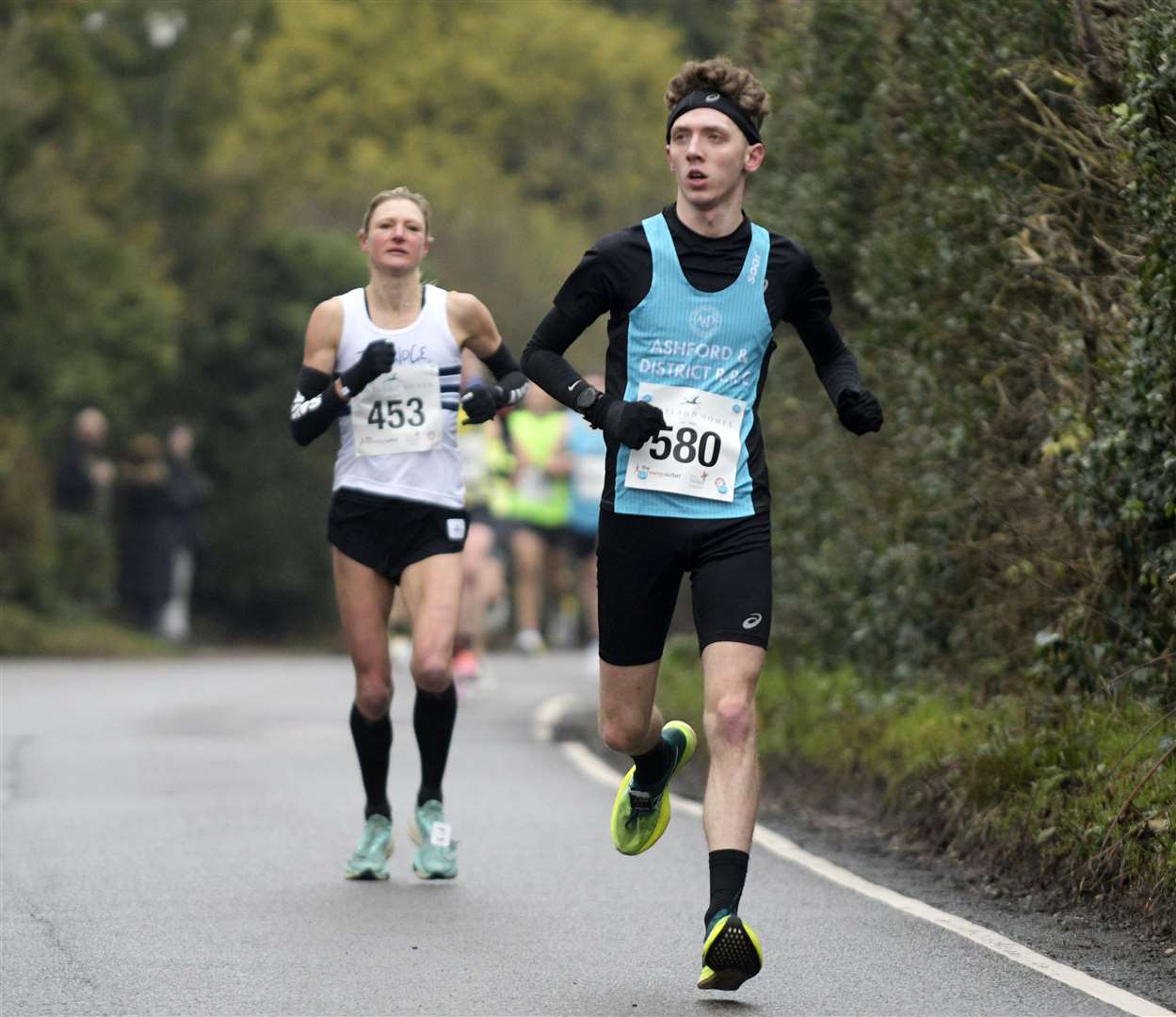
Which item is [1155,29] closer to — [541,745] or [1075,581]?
[1075,581]

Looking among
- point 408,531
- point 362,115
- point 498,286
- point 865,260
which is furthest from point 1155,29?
point 362,115

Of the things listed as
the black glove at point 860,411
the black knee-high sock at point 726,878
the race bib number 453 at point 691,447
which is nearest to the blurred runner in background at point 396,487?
the race bib number 453 at point 691,447

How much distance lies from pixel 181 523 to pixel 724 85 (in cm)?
2140

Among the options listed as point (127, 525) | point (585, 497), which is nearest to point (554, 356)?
point (585, 497)

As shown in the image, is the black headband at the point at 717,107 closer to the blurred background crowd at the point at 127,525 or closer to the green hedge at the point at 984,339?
the green hedge at the point at 984,339

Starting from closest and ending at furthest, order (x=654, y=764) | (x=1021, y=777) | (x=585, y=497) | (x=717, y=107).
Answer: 1. (x=717, y=107)
2. (x=654, y=764)
3. (x=1021, y=777)
4. (x=585, y=497)

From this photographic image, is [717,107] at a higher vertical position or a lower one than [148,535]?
higher

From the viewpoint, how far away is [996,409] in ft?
36.9

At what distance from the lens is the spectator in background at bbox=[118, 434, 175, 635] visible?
28250 mm

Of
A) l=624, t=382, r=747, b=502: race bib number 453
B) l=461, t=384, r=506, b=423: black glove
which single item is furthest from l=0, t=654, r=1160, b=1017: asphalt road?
l=461, t=384, r=506, b=423: black glove

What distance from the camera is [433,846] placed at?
9.20 meters

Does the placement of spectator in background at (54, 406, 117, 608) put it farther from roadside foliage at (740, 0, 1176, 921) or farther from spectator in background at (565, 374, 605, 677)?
roadside foliage at (740, 0, 1176, 921)

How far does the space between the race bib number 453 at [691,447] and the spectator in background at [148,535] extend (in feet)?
69.2

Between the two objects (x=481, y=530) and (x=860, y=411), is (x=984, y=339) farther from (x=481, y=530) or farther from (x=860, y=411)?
(x=481, y=530)
